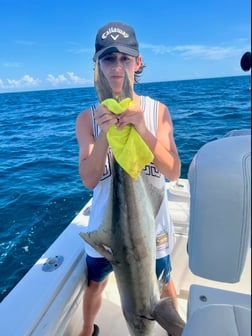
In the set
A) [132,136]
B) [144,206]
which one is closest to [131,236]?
[144,206]

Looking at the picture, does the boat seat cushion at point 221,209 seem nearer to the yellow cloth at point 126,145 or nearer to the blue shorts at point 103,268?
the yellow cloth at point 126,145

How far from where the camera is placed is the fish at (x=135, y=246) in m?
1.33

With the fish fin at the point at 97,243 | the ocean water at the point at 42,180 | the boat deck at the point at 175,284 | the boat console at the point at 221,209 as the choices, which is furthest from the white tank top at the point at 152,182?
the boat console at the point at 221,209

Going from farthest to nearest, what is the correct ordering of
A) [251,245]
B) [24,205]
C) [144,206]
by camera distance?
[24,205]
[144,206]
[251,245]

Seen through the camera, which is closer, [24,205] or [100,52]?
[100,52]

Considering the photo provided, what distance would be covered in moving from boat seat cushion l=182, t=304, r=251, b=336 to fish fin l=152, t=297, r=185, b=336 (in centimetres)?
53

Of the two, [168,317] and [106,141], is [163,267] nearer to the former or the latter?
[168,317]

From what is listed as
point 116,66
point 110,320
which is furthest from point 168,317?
point 116,66

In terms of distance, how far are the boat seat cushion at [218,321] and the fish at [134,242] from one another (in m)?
0.44

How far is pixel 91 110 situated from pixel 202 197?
3.04 ft

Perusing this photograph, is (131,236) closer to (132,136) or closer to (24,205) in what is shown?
(132,136)

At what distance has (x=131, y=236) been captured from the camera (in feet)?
4.45

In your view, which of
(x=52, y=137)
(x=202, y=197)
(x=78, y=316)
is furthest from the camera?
(x=52, y=137)

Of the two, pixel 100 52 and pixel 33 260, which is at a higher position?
pixel 100 52
